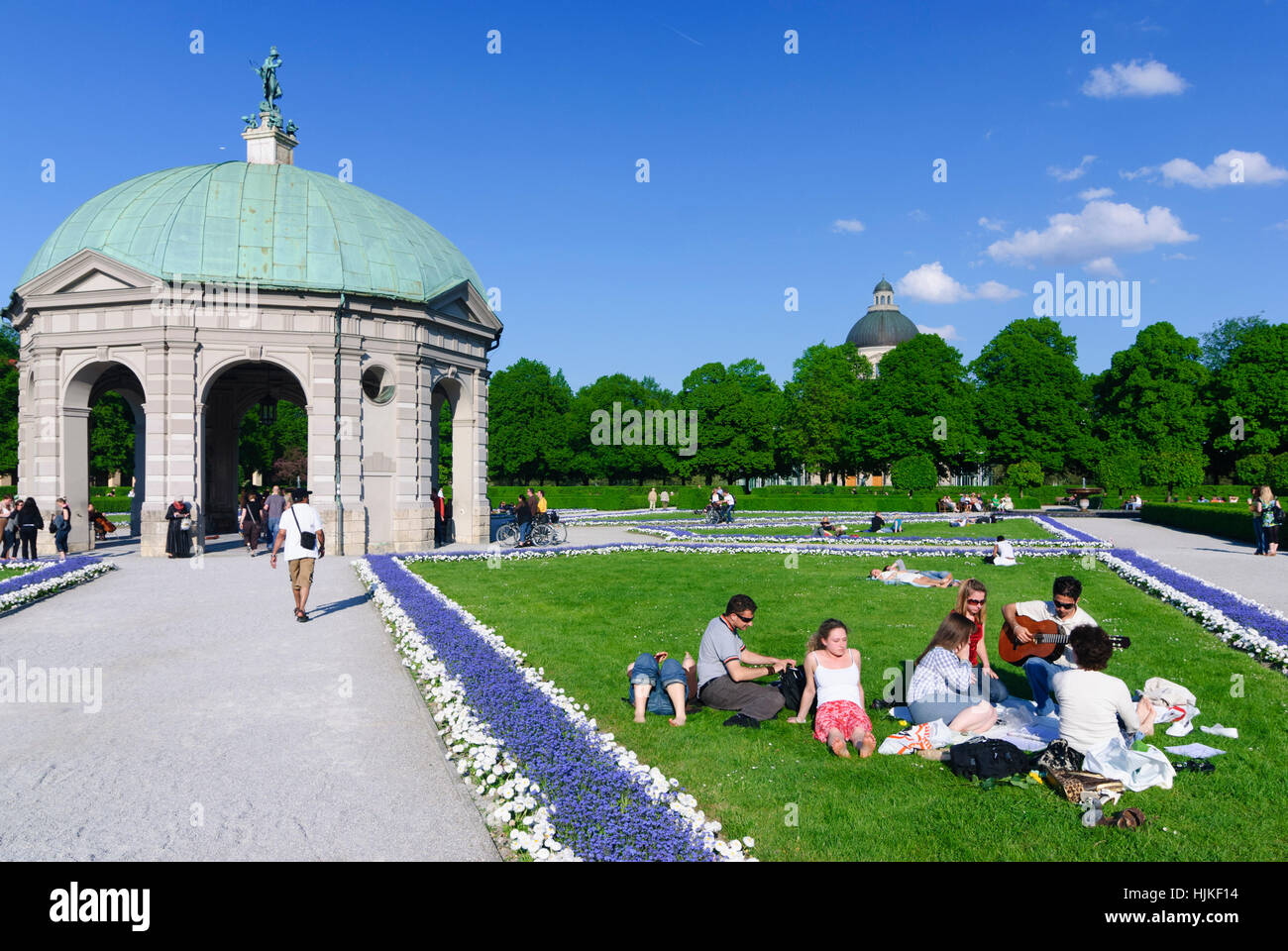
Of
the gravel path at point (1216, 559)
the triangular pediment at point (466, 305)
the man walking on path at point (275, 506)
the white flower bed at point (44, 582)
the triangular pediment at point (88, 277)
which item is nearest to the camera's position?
the white flower bed at point (44, 582)

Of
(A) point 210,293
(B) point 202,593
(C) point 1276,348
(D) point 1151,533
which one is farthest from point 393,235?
(C) point 1276,348

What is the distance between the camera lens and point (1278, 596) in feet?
55.5

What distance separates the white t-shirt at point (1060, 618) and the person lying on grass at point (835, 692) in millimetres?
→ 2343

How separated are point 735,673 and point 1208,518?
3617cm

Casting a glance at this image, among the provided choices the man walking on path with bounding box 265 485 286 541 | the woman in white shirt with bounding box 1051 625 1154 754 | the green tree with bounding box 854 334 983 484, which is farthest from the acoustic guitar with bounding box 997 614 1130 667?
the green tree with bounding box 854 334 983 484

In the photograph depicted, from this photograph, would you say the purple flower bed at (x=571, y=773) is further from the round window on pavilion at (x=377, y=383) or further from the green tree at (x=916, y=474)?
the green tree at (x=916, y=474)

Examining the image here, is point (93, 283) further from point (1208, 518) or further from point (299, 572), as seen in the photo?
point (1208, 518)

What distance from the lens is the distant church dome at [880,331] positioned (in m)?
132

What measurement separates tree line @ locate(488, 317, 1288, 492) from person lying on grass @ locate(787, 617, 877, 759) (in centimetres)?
5569

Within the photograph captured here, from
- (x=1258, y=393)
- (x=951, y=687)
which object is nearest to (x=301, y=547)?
(x=951, y=687)

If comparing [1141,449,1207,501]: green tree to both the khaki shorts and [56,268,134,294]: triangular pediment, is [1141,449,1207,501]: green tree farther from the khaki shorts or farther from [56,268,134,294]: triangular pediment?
[56,268,134,294]: triangular pediment

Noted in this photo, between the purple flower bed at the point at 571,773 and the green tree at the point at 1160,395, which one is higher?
the green tree at the point at 1160,395

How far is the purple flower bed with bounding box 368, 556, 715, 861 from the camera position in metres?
5.39

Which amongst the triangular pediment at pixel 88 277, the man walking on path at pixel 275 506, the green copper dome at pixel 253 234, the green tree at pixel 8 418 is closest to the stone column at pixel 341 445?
the man walking on path at pixel 275 506
